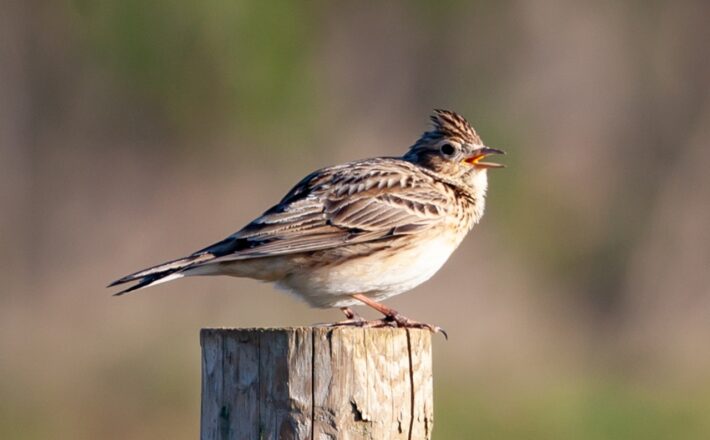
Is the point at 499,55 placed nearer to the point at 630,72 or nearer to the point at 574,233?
the point at 630,72

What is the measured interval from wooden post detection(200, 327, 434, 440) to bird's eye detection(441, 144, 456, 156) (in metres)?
3.51

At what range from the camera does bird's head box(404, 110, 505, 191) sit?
8.84 m

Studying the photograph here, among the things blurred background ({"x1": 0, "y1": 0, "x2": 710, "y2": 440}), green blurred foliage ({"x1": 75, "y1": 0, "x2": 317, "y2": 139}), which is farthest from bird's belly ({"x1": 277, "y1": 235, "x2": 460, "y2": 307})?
green blurred foliage ({"x1": 75, "y1": 0, "x2": 317, "y2": 139})

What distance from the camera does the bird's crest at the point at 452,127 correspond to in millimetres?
8859

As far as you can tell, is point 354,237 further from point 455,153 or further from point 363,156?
point 363,156

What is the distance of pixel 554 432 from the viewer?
1295 centimetres

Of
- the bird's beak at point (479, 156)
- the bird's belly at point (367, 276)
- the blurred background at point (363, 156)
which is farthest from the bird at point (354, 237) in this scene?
the blurred background at point (363, 156)

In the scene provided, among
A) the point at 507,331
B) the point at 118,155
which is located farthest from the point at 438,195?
the point at 118,155

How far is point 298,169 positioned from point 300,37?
335cm

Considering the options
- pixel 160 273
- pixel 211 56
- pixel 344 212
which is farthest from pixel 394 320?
pixel 211 56

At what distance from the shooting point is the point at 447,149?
8.84 metres

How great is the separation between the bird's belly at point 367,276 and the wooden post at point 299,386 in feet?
7.18

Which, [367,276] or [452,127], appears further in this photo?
[452,127]

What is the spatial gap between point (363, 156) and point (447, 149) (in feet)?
23.5
